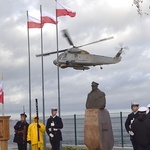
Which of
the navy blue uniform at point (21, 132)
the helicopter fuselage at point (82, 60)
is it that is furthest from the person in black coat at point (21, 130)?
the helicopter fuselage at point (82, 60)

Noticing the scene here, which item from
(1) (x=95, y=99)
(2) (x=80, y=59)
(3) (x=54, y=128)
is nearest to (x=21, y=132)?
(3) (x=54, y=128)

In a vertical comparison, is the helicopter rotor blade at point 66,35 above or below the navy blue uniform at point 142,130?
above

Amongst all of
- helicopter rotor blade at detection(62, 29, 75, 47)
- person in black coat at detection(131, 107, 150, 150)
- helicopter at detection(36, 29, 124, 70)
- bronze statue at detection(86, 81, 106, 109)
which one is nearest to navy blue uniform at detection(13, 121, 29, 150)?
bronze statue at detection(86, 81, 106, 109)

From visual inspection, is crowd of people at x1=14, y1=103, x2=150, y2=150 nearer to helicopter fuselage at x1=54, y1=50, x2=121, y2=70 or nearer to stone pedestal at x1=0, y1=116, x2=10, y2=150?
stone pedestal at x1=0, y1=116, x2=10, y2=150

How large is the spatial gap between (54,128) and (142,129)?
5.78m

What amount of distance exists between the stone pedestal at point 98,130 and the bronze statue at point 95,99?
0.63ft

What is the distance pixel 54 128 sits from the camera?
18203 millimetres

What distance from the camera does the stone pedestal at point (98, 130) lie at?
16.3 meters

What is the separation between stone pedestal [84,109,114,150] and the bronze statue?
0.63ft

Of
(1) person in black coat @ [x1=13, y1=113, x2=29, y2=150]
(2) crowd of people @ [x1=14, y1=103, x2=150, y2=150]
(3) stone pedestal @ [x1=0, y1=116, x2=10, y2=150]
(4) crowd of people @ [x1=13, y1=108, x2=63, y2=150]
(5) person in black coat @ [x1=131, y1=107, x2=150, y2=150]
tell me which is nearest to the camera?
(5) person in black coat @ [x1=131, y1=107, x2=150, y2=150]

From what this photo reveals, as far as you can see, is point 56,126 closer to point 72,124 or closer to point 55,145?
point 55,145

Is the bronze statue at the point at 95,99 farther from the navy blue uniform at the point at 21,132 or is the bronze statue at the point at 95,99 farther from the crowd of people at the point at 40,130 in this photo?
the navy blue uniform at the point at 21,132

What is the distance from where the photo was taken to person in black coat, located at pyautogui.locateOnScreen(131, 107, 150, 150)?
42.3 feet

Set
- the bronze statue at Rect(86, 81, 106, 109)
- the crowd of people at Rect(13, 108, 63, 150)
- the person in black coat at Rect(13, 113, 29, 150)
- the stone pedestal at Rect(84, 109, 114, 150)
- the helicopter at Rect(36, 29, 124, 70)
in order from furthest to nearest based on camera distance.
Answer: the helicopter at Rect(36, 29, 124, 70) < the person in black coat at Rect(13, 113, 29, 150) < the crowd of people at Rect(13, 108, 63, 150) < the bronze statue at Rect(86, 81, 106, 109) < the stone pedestal at Rect(84, 109, 114, 150)
